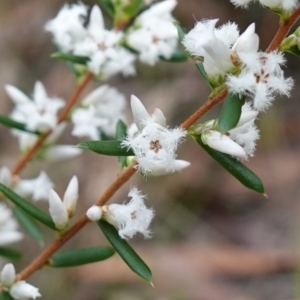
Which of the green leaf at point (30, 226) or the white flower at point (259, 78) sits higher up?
the white flower at point (259, 78)

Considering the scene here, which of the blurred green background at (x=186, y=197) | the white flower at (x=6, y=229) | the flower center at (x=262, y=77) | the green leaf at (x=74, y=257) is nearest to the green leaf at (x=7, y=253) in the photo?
the white flower at (x=6, y=229)

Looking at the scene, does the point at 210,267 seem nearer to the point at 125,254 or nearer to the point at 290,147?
the point at 290,147

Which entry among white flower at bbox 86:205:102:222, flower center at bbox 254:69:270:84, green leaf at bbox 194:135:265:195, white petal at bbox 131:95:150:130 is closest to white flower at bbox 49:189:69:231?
white flower at bbox 86:205:102:222

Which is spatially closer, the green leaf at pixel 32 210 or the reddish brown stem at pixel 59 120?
the green leaf at pixel 32 210

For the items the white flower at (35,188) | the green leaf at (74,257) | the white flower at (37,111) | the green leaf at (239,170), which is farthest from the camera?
the white flower at (35,188)

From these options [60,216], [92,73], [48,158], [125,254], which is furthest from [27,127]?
[125,254]

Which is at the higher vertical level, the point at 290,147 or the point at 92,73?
the point at 290,147

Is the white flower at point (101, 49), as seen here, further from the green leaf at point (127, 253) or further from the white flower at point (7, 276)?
the white flower at point (7, 276)
